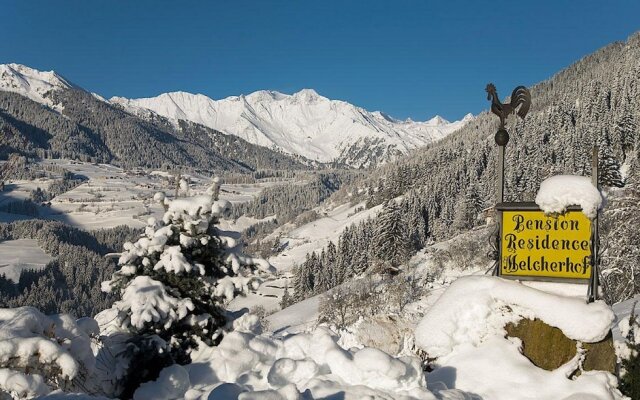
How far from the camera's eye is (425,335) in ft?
24.4

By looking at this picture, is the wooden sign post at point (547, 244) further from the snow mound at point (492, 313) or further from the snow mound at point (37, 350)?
the snow mound at point (37, 350)

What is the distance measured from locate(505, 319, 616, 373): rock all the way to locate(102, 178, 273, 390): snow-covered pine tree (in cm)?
407

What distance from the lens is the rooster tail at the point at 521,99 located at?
8.68m

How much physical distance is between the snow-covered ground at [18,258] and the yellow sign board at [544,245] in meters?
180

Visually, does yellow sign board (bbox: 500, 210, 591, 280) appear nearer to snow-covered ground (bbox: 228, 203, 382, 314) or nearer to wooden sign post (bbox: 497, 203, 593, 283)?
wooden sign post (bbox: 497, 203, 593, 283)

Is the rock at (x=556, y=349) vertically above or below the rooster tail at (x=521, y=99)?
below

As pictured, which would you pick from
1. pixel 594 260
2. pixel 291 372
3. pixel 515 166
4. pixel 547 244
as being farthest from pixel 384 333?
pixel 515 166

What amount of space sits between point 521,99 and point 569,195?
2.18 meters

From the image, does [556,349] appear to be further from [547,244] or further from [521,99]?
[521,99]

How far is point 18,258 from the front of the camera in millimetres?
175500

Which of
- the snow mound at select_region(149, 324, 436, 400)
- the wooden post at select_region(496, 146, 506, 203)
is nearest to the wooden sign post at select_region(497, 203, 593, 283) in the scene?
the wooden post at select_region(496, 146, 506, 203)

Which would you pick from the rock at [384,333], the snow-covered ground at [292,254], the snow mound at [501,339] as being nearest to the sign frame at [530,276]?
the snow mound at [501,339]

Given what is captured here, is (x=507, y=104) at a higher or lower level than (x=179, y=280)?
higher

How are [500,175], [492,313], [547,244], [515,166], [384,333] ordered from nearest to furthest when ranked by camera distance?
[492,313], [547,244], [500,175], [384,333], [515,166]
